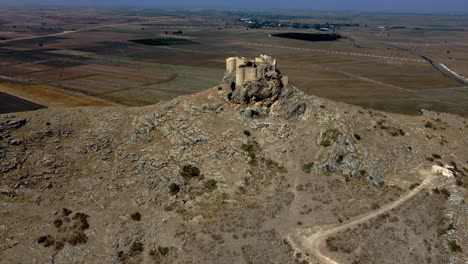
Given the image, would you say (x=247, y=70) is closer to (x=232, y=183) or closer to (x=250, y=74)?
(x=250, y=74)

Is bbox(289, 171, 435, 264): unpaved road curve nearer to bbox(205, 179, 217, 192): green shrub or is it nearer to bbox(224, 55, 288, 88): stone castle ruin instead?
bbox(205, 179, 217, 192): green shrub

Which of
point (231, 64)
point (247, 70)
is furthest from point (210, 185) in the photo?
point (231, 64)

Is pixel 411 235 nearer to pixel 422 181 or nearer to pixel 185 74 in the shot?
pixel 422 181

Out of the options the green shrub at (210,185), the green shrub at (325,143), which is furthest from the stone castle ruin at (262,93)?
the green shrub at (210,185)

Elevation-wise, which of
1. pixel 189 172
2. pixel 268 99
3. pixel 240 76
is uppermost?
pixel 240 76

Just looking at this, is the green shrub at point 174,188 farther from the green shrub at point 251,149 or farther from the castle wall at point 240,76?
the castle wall at point 240,76
